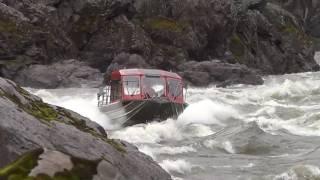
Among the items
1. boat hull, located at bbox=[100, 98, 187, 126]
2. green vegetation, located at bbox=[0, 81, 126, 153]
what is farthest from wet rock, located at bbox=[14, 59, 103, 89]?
green vegetation, located at bbox=[0, 81, 126, 153]

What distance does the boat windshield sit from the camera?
31156 millimetres

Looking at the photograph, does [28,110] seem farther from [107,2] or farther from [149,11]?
[149,11]

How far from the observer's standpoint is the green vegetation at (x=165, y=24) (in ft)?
212

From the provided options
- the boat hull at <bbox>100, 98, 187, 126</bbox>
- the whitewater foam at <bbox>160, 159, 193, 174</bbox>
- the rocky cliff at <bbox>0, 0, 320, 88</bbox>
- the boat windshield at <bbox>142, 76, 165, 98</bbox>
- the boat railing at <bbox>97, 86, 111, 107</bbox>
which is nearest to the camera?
the whitewater foam at <bbox>160, 159, 193, 174</bbox>

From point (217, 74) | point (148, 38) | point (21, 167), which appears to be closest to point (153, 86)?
point (21, 167)

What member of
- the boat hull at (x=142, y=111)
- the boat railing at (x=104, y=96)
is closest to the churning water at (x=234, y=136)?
the boat hull at (x=142, y=111)

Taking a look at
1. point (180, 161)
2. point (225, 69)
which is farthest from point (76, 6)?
point (180, 161)

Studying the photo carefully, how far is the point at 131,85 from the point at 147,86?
2.64 feet

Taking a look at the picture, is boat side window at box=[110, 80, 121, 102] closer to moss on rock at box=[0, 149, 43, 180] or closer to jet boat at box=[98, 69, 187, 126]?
jet boat at box=[98, 69, 187, 126]

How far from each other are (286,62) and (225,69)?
23.3 meters

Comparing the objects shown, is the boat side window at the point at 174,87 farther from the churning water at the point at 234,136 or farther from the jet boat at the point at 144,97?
the churning water at the point at 234,136

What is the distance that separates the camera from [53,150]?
1025 centimetres

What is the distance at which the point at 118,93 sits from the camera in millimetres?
32188

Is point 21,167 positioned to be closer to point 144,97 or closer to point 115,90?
point 144,97
